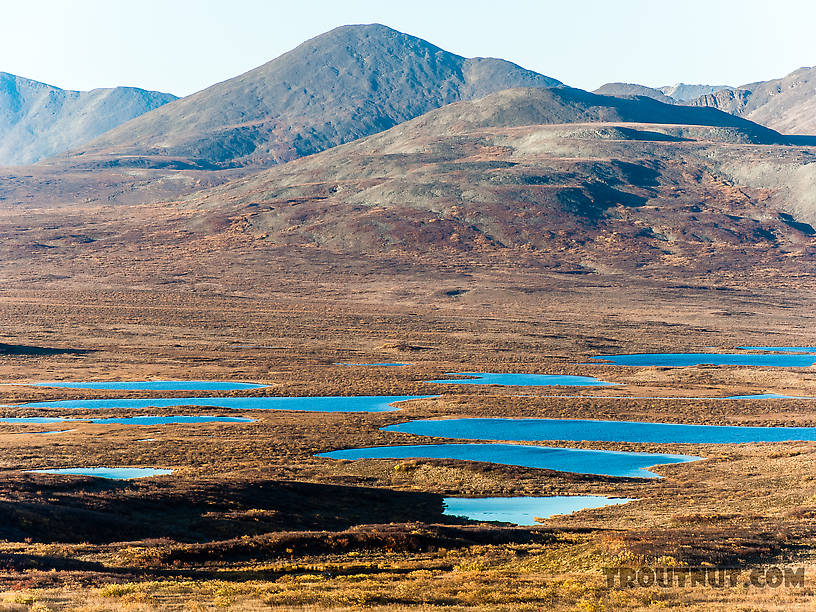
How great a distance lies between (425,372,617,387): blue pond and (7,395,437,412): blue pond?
10.8m

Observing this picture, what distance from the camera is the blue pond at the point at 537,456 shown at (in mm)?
57031

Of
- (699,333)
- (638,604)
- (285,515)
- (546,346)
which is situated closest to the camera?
(638,604)

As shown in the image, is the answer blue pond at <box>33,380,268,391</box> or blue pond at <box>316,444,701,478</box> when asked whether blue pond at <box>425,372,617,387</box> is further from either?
blue pond at <box>316,444,701,478</box>

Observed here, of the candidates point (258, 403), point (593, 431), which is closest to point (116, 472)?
point (258, 403)

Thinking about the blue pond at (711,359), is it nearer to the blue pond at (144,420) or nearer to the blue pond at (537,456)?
the blue pond at (537,456)

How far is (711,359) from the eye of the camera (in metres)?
115

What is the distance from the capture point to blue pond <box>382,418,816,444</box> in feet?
221

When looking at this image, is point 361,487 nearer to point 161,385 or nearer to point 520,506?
point 520,506

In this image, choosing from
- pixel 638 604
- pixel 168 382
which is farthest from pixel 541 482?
pixel 168 382

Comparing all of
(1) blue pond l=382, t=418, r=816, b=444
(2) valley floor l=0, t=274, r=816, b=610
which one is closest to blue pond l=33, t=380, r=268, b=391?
(2) valley floor l=0, t=274, r=816, b=610

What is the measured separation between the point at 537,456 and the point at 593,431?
11.0 m

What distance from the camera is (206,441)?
60.7 meters

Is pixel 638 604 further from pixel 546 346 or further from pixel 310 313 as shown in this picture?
pixel 310 313

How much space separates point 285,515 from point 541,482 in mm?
17481
